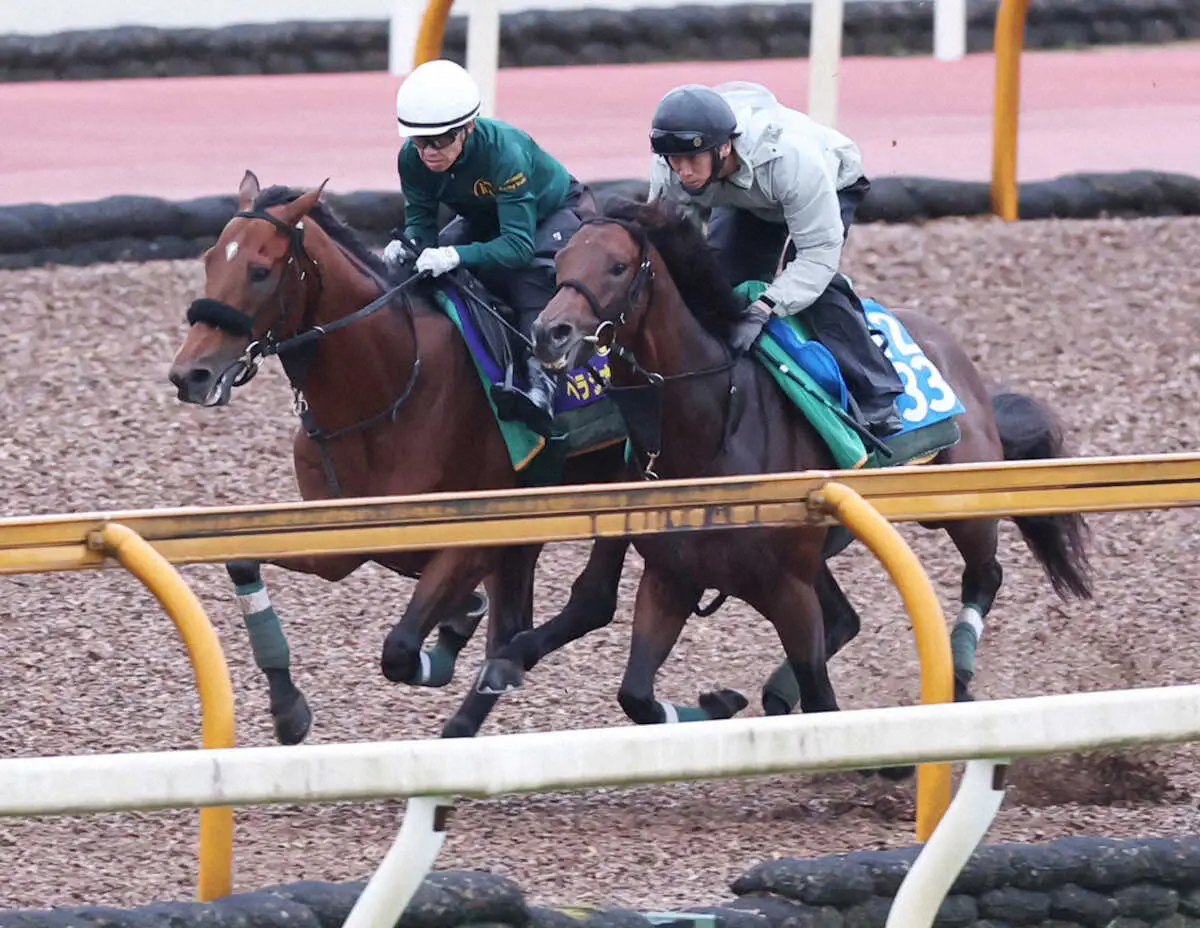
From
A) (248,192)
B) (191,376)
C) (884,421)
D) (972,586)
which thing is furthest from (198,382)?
(972,586)

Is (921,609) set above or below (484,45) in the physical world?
below

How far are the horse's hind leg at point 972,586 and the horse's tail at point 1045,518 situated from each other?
215 millimetres

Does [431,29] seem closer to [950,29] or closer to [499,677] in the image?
[499,677]

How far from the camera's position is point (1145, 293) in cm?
1052

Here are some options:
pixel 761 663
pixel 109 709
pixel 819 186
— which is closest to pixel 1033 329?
pixel 761 663

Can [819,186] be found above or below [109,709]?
above

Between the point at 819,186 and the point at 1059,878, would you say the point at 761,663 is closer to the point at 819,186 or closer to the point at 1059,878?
the point at 819,186

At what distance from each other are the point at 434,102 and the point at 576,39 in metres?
10.3

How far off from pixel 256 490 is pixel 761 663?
2127 millimetres

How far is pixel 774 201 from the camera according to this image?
6.42m

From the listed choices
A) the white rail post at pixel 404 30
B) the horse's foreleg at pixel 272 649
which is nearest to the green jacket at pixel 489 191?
the horse's foreleg at pixel 272 649

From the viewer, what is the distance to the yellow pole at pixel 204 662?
13.3 feet

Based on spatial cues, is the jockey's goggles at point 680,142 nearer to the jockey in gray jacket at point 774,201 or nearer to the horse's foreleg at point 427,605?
the jockey in gray jacket at point 774,201

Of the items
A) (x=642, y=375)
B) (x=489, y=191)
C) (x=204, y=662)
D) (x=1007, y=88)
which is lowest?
(x=1007, y=88)
